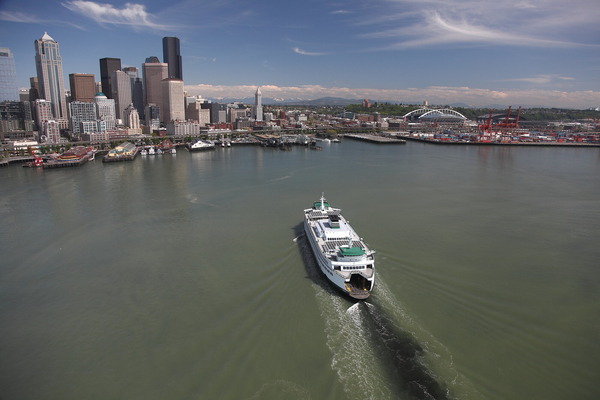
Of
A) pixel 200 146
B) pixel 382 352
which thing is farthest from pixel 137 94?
pixel 382 352

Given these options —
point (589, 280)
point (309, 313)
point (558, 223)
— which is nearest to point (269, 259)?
point (309, 313)

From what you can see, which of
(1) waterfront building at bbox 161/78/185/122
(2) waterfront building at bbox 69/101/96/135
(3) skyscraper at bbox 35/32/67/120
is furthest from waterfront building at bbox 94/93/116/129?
(1) waterfront building at bbox 161/78/185/122

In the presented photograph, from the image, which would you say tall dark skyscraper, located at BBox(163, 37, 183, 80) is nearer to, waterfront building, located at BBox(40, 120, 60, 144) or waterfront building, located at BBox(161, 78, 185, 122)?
waterfront building, located at BBox(161, 78, 185, 122)

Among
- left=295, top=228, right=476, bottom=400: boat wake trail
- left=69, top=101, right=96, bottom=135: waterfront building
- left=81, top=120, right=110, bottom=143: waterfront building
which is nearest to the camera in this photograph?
left=295, top=228, right=476, bottom=400: boat wake trail

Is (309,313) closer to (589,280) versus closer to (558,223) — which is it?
(589,280)

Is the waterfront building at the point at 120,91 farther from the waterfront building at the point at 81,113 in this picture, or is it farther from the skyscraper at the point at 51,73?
the waterfront building at the point at 81,113

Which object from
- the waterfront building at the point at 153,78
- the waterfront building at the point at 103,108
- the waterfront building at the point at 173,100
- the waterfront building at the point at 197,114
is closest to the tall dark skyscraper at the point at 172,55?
the waterfront building at the point at 153,78
